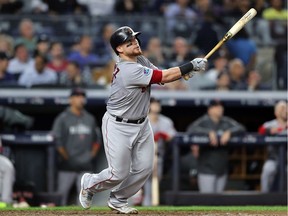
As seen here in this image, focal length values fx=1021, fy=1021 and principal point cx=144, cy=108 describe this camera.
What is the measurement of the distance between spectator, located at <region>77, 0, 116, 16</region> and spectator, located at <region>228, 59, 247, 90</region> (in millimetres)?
2375

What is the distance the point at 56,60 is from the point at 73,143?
159 centimetres

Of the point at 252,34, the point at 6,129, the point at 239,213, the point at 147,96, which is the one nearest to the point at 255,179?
the point at 252,34

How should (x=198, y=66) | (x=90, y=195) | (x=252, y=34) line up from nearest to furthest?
(x=198, y=66), (x=90, y=195), (x=252, y=34)

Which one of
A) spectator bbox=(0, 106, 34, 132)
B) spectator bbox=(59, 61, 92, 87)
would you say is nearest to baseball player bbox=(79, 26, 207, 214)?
spectator bbox=(0, 106, 34, 132)

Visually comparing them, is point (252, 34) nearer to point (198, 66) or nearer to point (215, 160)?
point (215, 160)

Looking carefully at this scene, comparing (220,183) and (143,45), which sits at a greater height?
(143,45)

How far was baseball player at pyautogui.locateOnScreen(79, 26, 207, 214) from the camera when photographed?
8844mm

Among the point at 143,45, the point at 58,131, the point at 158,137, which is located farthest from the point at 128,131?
the point at 143,45

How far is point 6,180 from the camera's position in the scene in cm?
1238

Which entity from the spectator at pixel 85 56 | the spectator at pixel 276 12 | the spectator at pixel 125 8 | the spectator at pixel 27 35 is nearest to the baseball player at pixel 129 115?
the spectator at pixel 85 56

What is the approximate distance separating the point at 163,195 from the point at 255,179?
60.8 inches

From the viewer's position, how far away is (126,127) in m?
9.04

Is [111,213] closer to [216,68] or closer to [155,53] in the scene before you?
[155,53]

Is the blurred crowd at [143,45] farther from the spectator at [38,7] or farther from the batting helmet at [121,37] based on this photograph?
the batting helmet at [121,37]
